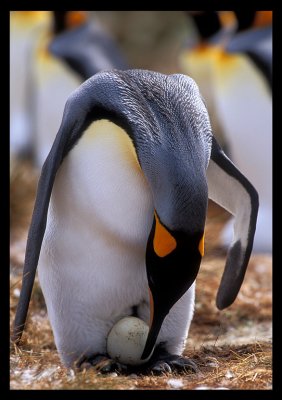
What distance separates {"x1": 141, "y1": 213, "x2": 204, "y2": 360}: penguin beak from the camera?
82.2 inches

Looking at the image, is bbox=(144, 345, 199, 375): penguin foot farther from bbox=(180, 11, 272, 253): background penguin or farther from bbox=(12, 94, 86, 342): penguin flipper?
bbox=(180, 11, 272, 253): background penguin

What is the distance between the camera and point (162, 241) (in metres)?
2.11

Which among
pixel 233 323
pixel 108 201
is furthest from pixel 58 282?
pixel 233 323

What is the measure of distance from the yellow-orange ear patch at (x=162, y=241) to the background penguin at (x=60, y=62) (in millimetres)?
2878

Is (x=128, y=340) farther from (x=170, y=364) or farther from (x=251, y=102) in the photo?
(x=251, y=102)

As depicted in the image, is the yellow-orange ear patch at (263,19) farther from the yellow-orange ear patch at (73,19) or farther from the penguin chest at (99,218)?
the penguin chest at (99,218)

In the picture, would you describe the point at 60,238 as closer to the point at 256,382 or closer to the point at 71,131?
the point at 71,131

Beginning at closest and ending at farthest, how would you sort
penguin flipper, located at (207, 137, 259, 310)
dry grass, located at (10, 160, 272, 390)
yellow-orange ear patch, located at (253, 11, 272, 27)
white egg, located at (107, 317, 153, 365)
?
dry grass, located at (10, 160, 272, 390) → white egg, located at (107, 317, 153, 365) → penguin flipper, located at (207, 137, 259, 310) → yellow-orange ear patch, located at (253, 11, 272, 27)

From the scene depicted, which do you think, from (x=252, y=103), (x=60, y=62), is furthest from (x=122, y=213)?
(x=60, y=62)

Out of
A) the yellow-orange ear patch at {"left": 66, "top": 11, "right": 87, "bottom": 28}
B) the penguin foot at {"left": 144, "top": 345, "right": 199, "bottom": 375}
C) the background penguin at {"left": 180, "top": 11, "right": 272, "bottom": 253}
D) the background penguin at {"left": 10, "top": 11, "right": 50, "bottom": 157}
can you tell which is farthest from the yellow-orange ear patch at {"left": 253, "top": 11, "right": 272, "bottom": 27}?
the penguin foot at {"left": 144, "top": 345, "right": 199, "bottom": 375}

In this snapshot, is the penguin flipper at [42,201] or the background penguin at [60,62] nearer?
the penguin flipper at [42,201]

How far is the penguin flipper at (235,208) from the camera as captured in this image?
8.65ft

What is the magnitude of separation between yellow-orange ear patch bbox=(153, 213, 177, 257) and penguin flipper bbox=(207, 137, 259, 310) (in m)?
0.53

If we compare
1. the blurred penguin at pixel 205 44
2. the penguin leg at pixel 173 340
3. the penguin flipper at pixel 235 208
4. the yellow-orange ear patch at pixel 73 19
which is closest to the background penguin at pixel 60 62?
the yellow-orange ear patch at pixel 73 19
